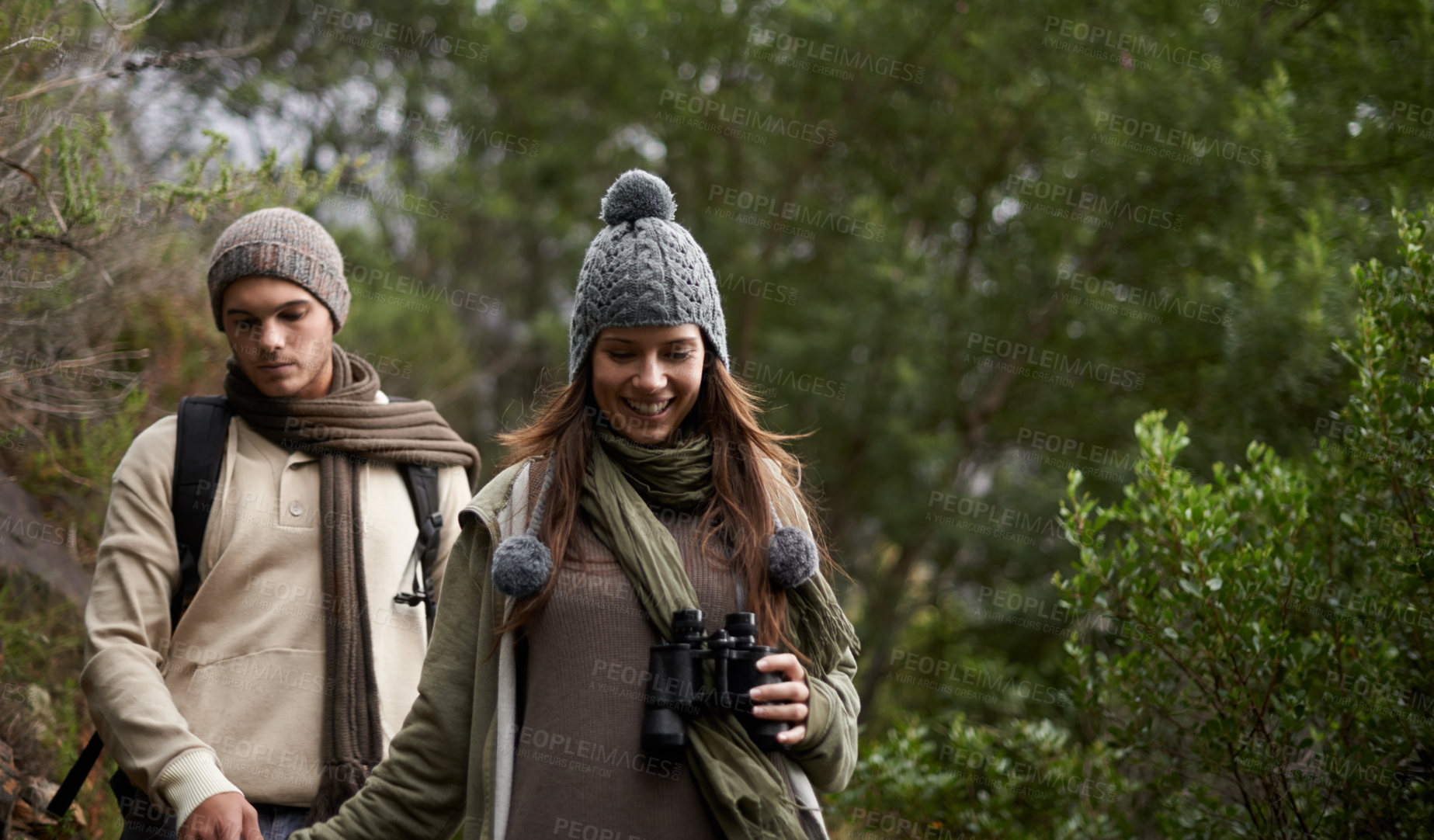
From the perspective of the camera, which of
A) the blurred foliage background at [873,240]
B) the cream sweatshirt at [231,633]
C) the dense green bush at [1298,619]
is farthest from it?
the blurred foliage background at [873,240]

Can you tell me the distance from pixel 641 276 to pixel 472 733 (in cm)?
89

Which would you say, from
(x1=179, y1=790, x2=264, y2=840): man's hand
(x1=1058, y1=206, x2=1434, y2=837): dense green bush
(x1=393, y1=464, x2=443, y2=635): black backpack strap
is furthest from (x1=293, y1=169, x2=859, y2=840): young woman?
(x1=1058, y1=206, x2=1434, y2=837): dense green bush

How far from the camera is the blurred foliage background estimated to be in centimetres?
443

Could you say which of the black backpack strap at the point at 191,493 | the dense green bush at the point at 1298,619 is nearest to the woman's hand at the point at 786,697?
the black backpack strap at the point at 191,493

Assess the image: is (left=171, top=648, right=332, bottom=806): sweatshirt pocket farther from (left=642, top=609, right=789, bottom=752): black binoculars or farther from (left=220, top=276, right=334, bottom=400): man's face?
(left=642, top=609, right=789, bottom=752): black binoculars

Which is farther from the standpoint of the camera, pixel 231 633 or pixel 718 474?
pixel 231 633

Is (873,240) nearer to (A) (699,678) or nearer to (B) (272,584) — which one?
(B) (272,584)

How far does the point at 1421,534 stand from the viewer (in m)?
3.36

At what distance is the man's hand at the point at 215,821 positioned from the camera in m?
2.19

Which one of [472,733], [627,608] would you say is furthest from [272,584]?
[627,608]

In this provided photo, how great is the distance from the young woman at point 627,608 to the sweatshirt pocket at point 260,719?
0.54 m

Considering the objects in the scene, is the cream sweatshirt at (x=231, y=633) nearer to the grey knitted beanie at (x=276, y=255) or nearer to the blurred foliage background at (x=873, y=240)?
the grey knitted beanie at (x=276, y=255)

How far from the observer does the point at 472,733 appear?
198 centimetres

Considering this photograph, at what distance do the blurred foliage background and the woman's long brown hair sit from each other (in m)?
2.16
